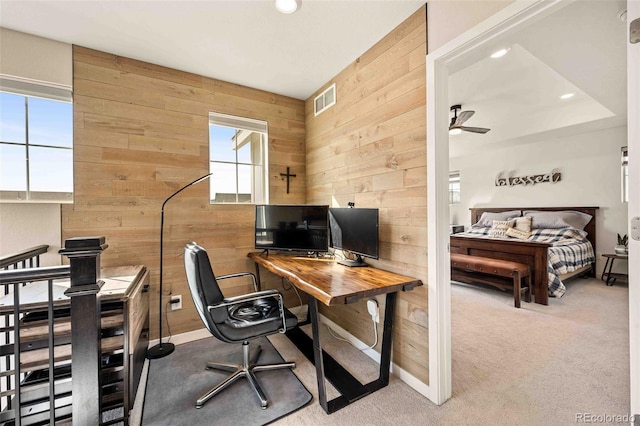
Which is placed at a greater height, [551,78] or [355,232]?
[551,78]

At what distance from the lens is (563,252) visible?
3764 mm

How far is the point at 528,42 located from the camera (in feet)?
6.96

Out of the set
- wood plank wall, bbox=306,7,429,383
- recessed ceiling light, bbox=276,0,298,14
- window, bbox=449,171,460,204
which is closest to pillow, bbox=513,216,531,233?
window, bbox=449,171,460,204

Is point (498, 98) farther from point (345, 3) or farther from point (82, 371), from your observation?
point (82, 371)

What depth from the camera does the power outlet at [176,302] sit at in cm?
254

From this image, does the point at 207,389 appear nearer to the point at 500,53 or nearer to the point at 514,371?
the point at 514,371

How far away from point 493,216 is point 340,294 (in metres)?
5.60

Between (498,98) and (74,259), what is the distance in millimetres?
4459

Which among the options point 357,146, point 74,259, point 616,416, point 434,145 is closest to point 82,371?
point 74,259

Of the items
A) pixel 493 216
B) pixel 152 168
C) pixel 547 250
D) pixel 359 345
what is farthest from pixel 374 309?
pixel 493 216

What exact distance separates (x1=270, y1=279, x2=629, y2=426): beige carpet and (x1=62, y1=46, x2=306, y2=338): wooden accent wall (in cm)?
120

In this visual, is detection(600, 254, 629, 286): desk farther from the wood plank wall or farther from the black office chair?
the black office chair

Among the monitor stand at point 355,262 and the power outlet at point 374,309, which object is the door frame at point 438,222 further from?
the monitor stand at point 355,262

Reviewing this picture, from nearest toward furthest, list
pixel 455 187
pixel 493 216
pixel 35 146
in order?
1. pixel 35 146
2. pixel 493 216
3. pixel 455 187
